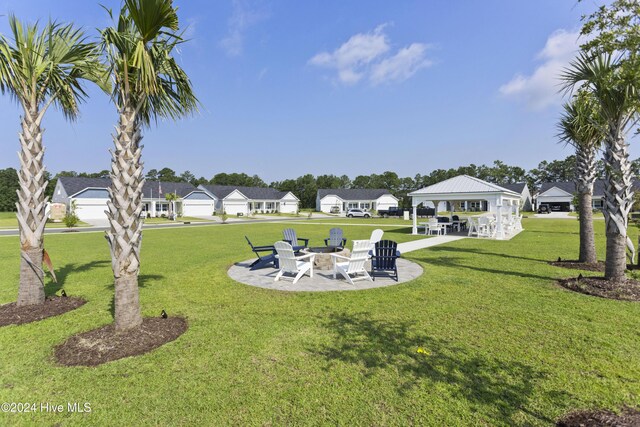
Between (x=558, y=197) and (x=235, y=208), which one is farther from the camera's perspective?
(x=235, y=208)

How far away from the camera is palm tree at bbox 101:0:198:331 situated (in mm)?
4312

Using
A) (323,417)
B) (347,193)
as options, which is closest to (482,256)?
(323,417)

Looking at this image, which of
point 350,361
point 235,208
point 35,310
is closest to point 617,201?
point 350,361

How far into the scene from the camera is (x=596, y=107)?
7625 mm

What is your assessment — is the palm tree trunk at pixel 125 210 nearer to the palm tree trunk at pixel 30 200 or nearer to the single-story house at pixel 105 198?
the palm tree trunk at pixel 30 200

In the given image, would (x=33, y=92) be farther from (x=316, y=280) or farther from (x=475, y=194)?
(x=475, y=194)

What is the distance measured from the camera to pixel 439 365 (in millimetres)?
3850

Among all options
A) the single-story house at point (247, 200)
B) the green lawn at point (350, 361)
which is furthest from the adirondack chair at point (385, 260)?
the single-story house at point (247, 200)

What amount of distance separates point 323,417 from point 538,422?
194cm

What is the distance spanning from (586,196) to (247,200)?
196ft

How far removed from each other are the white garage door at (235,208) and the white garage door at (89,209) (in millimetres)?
21014

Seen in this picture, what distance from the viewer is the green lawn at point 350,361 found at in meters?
3.06

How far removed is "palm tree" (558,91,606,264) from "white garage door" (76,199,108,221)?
168 feet

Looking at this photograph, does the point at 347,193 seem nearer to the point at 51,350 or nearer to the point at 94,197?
the point at 94,197
